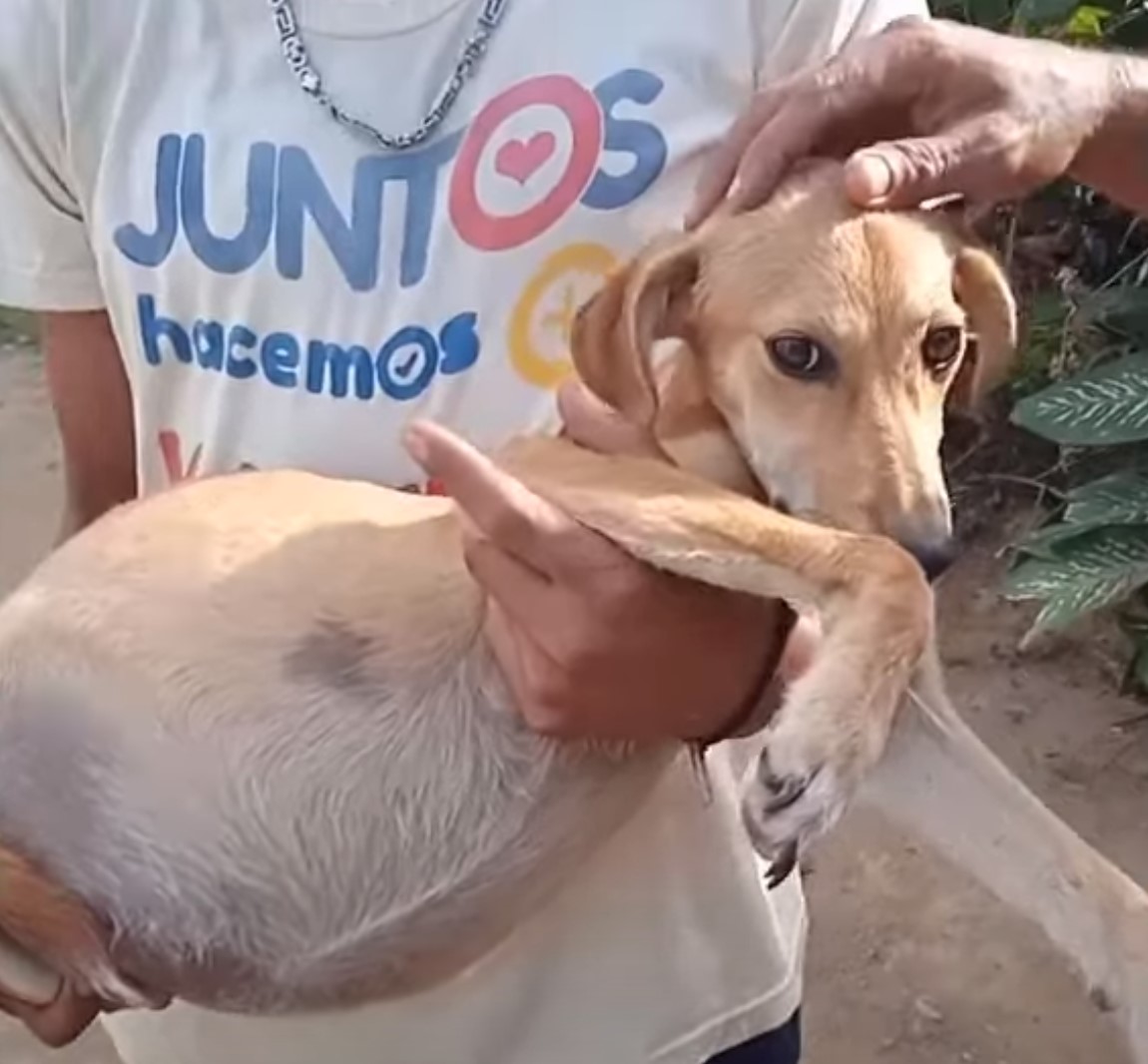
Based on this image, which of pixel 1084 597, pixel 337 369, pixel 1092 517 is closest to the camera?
pixel 337 369

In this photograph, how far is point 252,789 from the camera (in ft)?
5.48

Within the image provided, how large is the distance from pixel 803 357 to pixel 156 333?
51cm

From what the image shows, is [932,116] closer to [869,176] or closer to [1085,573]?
[869,176]

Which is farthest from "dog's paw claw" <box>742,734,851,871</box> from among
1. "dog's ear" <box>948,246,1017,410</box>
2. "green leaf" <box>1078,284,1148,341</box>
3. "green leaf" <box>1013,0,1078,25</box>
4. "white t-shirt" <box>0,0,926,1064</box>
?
"green leaf" <box>1078,284,1148,341</box>

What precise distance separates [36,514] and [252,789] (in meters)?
3.24

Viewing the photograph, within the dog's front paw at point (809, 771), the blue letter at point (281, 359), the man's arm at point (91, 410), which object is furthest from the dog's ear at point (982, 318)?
the man's arm at point (91, 410)

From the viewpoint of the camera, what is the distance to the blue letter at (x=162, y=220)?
1839 millimetres

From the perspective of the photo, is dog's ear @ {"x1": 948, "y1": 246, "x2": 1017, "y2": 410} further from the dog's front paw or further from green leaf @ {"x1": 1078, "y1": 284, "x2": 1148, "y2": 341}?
green leaf @ {"x1": 1078, "y1": 284, "x2": 1148, "y2": 341}

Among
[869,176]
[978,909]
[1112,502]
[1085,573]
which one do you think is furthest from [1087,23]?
[869,176]

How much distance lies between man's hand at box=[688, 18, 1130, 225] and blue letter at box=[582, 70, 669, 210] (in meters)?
0.09

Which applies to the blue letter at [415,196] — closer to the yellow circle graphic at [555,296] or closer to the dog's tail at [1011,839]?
the yellow circle graphic at [555,296]

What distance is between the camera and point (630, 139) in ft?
5.74

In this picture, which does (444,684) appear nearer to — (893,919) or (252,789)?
(252,789)

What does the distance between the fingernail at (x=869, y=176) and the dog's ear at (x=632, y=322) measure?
152mm
